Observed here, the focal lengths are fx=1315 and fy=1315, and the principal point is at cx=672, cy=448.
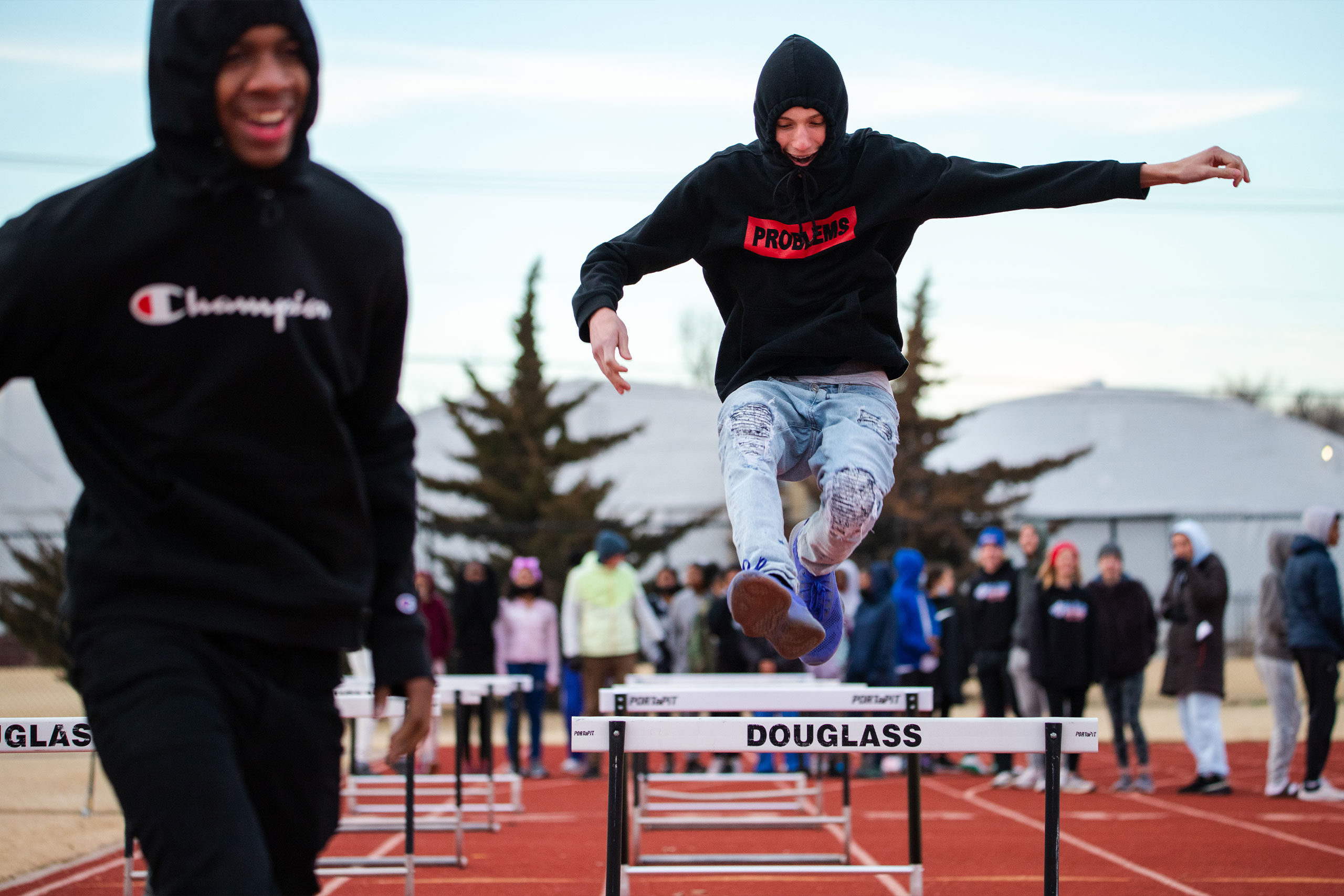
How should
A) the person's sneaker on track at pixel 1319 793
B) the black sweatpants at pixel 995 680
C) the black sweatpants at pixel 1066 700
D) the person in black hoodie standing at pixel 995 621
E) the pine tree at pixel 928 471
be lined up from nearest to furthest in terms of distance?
1. the person's sneaker on track at pixel 1319 793
2. the black sweatpants at pixel 1066 700
3. the person in black hoodie standing at pixel 995 621
4. the black sweatpants at pixel 995 680
5. the pine tree at pixel 928 471

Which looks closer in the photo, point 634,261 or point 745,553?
point 745,553

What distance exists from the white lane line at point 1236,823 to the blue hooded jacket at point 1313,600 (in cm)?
151

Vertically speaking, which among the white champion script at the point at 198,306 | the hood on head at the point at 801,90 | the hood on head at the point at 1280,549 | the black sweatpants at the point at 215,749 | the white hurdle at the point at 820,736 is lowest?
the white hurdle at the point at 820,736

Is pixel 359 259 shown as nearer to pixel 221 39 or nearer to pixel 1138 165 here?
pixel 221 39

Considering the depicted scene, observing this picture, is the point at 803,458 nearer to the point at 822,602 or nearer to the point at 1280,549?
the point at 822,602

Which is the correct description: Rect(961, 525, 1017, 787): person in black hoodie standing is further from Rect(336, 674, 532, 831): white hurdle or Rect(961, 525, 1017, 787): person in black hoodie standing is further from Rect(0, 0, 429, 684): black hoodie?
Rect(0, 0, 429, 684): black hoodie

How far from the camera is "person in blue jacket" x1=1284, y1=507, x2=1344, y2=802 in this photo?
33.0 feet

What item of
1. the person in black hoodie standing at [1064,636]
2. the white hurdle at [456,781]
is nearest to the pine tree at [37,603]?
the white hurdle at [456,781]

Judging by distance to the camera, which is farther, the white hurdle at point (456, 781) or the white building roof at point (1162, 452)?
the white building roof at point (1162, 452)

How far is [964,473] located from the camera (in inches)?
1046

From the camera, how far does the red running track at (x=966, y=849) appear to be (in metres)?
7.02

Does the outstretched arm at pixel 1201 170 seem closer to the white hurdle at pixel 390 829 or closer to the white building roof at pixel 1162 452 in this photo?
the white hurdle at pixel 390 829

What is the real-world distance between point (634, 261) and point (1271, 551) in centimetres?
804

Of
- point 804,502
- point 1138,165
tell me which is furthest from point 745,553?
→ point 804,502
